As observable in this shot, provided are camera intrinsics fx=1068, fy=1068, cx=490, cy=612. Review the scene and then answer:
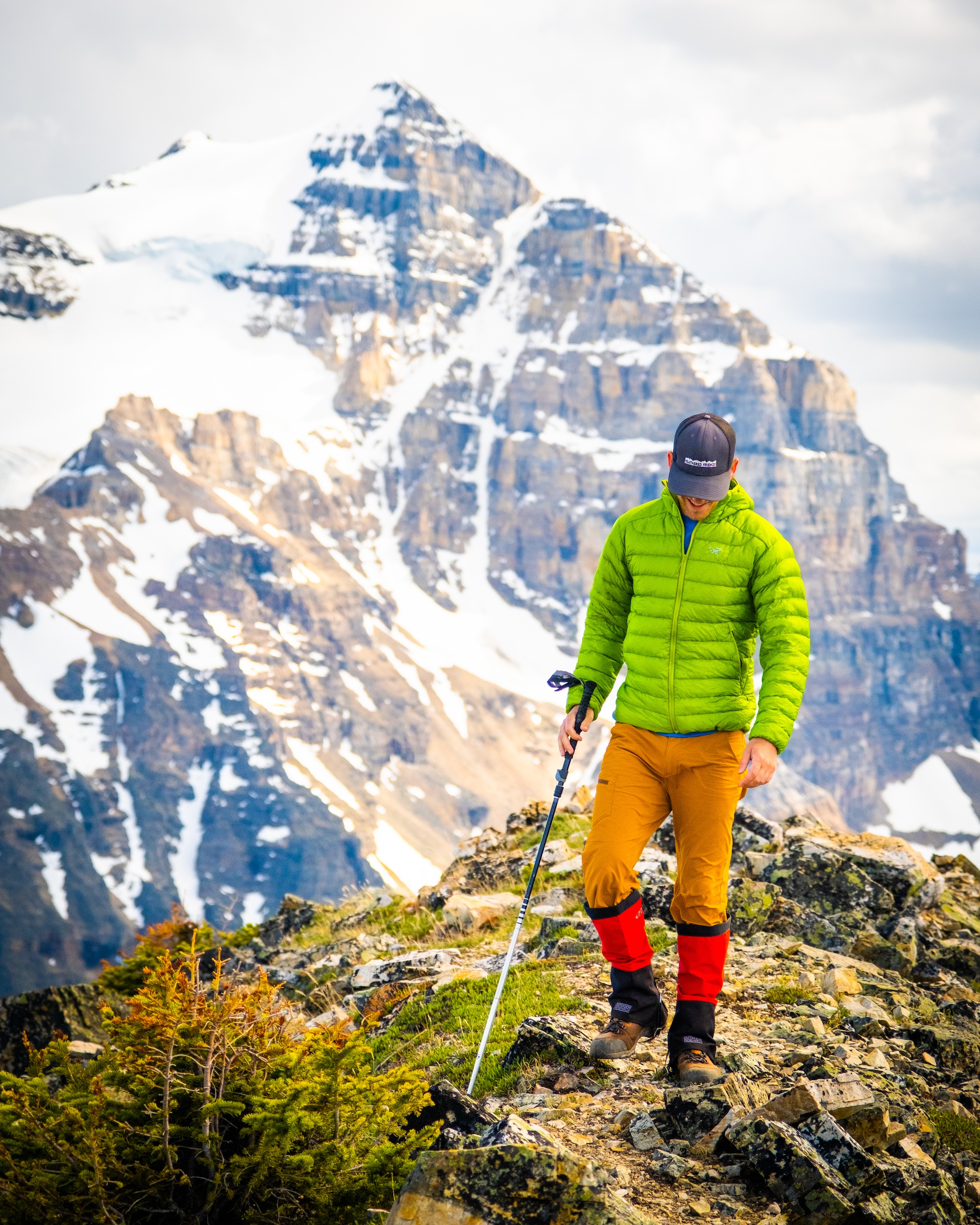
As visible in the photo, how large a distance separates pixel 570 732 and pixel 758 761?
49.1 inches

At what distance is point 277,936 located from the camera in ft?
52.0

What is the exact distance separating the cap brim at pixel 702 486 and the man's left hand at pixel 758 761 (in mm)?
1436

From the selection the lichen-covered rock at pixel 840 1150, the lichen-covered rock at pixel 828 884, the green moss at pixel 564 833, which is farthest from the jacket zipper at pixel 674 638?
the green moss at pixel 564 833

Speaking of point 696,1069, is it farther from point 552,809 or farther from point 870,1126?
point 552,809

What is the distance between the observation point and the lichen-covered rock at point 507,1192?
419 cm

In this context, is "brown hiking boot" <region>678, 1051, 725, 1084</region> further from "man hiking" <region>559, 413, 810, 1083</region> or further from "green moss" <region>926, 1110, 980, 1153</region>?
"green moss" <region>926, 1110, 980, 1153</region>

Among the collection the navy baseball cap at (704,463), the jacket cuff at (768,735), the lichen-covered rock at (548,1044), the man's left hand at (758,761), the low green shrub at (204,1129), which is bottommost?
the low green shrub at (204,1129)

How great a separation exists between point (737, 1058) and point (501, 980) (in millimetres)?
1459

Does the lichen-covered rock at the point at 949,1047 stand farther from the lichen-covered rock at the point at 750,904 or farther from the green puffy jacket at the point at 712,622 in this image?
the green puffy jacket at the point at 712,622

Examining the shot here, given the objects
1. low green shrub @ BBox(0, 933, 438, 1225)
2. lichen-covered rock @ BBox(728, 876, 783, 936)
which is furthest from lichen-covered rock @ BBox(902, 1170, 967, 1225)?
lichen-covered rock @ BBox(728, 876, 783, 936)

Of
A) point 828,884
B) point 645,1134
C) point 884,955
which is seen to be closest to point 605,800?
point 645,1134

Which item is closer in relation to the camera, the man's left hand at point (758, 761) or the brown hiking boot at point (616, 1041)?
the man's left hand at point (758, 761)

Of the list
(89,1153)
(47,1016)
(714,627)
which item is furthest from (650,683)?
(47,1016)

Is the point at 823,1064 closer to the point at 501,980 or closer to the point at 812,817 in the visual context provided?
the point at 501,980
